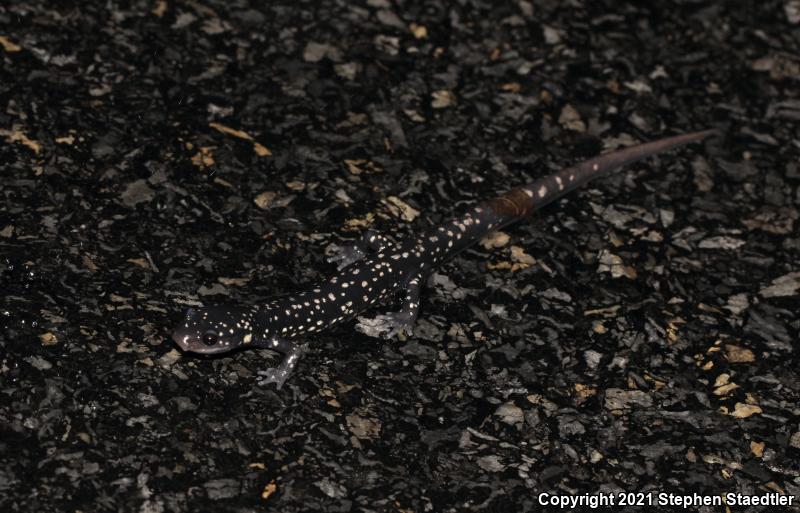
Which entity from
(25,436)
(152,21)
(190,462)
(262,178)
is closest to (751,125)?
(262,178)

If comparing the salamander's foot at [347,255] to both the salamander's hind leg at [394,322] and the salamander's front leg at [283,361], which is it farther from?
the salamander's front leg at [283,361]

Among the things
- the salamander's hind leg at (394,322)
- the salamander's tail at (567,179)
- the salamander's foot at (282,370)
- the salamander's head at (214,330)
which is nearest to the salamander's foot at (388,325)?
the salamander's hind leg at (394,322)

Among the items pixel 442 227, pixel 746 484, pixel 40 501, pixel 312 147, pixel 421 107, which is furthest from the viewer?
pixel 421 107

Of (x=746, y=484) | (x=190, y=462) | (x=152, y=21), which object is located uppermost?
(x=152, y=21)

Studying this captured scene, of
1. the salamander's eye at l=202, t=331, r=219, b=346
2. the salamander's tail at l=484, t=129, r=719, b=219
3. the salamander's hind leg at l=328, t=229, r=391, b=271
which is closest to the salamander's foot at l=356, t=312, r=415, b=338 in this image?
the salamander's hind leg at l=328, t=229, r=391, b=271

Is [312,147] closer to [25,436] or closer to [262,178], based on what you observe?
[262,178]

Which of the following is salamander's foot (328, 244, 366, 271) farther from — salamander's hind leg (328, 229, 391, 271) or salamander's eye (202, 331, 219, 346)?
salamander's eye (202, 331, 219, 346)

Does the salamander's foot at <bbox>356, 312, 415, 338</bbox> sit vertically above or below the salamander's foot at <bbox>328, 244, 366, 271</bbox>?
below
